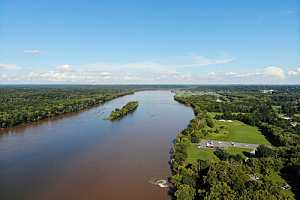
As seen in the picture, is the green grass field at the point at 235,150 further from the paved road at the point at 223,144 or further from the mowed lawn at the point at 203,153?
the paved road at the point at 223,144

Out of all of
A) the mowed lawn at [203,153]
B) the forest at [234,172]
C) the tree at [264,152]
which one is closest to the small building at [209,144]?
the forest at [234,172]

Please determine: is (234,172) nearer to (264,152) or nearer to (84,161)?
(264,152)

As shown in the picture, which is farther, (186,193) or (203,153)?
(203,153)

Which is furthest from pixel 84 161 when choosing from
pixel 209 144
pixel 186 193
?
pixel 209 144

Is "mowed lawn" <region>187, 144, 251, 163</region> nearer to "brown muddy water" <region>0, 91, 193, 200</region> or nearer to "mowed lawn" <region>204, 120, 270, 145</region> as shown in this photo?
"brown muddy water" <region>0, 91, 193, 200</region>

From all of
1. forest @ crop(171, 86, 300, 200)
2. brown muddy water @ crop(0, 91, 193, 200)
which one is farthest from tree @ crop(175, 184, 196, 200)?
brown muddy water @ crop(0, 91, 193, 200)

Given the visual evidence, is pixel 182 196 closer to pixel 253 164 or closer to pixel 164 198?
pixel 164 198

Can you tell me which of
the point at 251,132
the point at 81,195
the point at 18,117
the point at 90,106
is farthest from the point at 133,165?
the point at 90,106
